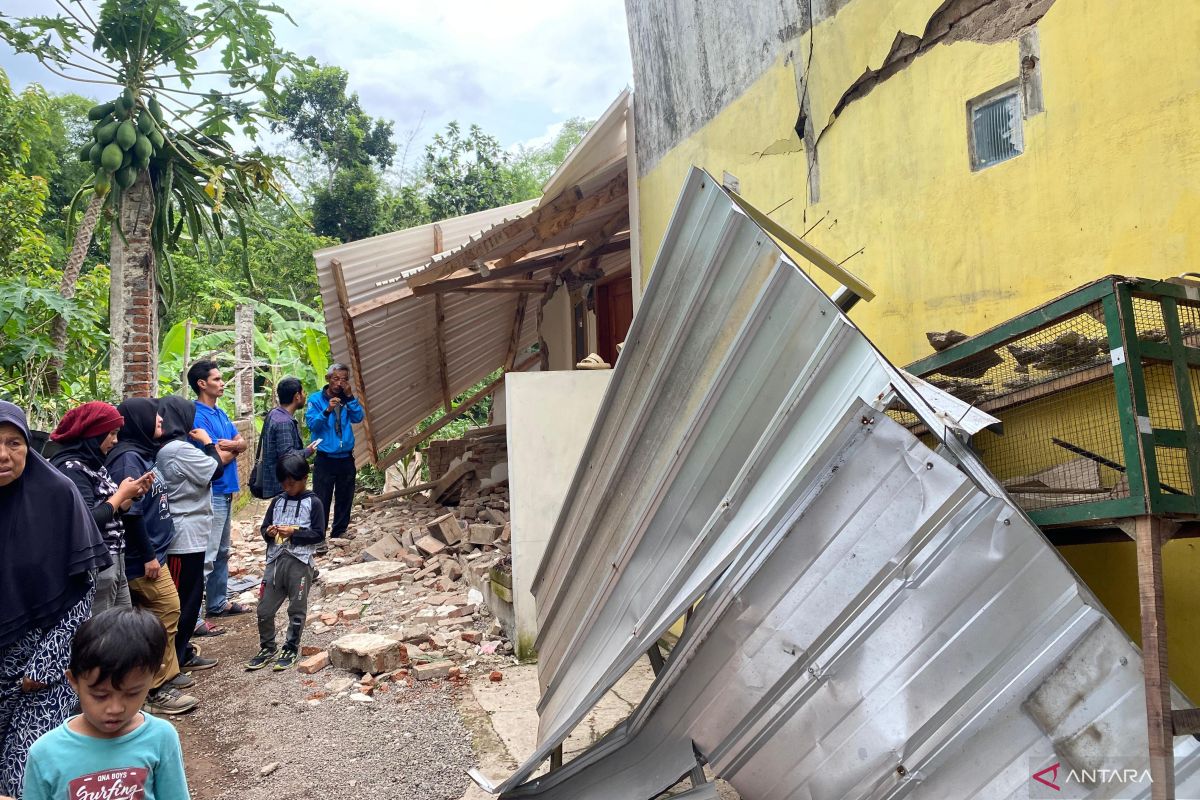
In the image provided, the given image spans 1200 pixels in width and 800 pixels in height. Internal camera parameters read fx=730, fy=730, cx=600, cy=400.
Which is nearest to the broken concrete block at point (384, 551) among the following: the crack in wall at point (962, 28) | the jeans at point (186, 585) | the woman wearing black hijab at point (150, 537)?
the jeans at point (186, 585)

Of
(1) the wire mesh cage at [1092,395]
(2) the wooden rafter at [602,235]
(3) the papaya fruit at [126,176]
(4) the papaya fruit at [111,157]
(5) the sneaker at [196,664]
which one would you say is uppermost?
(4) the papaya fruit at [111,157]

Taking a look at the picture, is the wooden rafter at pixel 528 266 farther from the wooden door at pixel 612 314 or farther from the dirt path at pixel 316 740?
the dirt path at pixel 316 740

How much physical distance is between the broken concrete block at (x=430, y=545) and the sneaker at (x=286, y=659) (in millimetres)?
2438

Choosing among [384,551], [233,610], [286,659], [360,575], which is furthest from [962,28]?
[384,551]

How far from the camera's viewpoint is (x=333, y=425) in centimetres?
730

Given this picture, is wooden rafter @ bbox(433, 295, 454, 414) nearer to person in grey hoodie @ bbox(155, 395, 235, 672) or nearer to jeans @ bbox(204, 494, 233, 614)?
jeans @ bbox(204, 494, 233, 614)

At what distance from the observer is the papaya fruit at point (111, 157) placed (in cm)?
664

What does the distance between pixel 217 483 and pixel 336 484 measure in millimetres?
2451

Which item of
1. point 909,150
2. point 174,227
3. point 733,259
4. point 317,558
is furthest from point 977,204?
point 174,227

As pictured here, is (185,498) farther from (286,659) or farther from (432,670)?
(432,670)

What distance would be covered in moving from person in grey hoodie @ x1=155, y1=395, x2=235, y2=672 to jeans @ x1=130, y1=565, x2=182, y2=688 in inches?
10.1

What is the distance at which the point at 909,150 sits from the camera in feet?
10.3

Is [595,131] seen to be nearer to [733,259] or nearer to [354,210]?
[733,259]

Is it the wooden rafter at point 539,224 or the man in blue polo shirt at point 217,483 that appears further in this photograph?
the wooden rafter at point 539,224
